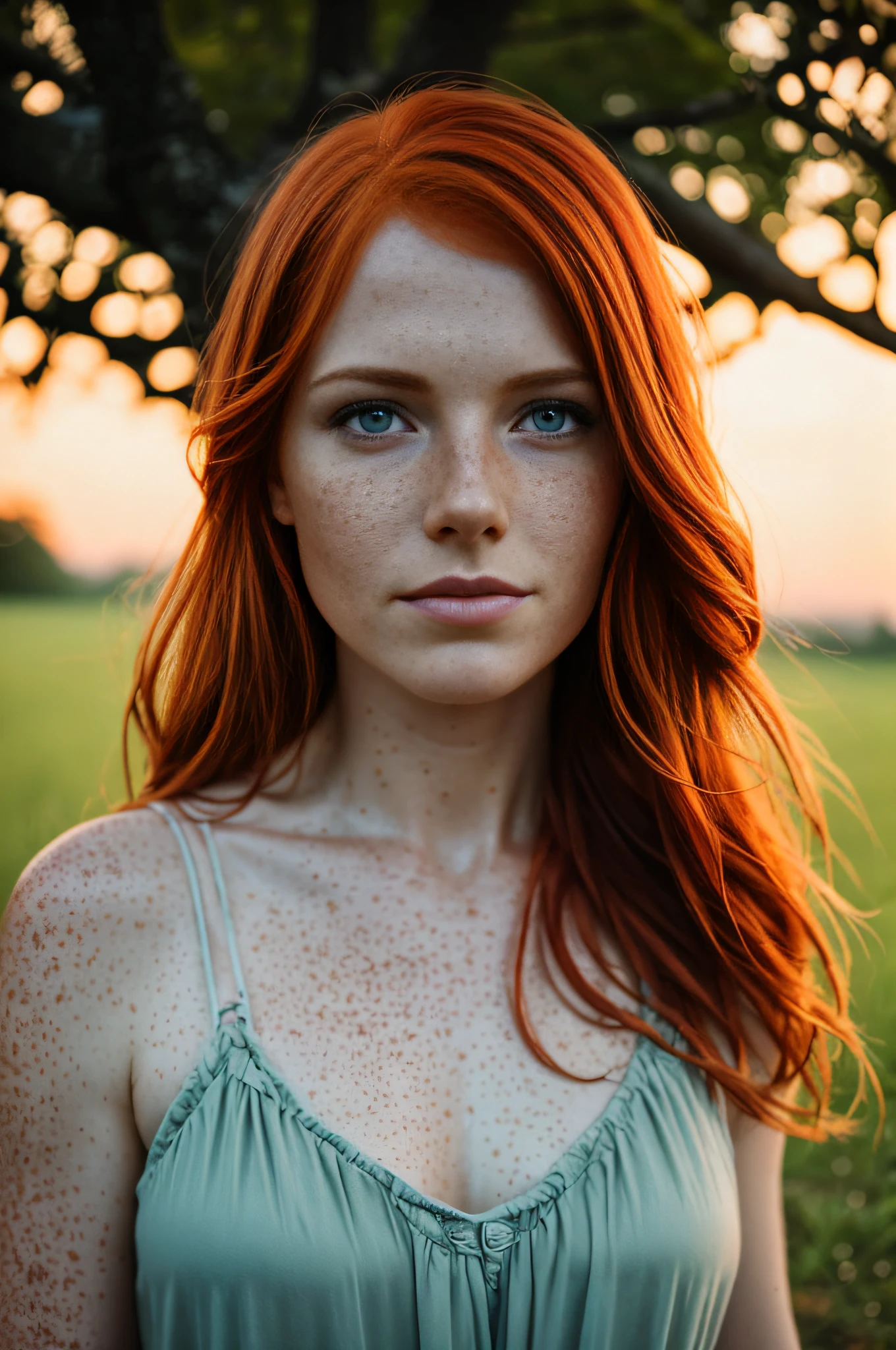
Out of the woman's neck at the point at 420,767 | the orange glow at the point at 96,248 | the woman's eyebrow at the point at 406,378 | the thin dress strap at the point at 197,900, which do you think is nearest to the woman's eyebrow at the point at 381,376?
the woman's eyebrow at the point at 406,378

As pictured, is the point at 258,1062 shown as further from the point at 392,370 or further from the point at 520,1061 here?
the point at 392,370

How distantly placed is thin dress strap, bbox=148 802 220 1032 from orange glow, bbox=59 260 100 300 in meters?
0.86

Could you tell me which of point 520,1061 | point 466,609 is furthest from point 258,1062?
point 466,609

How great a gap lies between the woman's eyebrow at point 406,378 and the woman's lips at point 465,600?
172 millimetres

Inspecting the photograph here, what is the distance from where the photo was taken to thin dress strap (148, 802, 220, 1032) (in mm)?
1008

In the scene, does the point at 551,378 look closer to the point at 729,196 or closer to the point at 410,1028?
the point at 410,1028

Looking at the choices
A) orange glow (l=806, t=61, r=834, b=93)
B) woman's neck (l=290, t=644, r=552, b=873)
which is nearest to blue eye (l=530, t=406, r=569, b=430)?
woman's neck (l=290, t=644, r=552, b=873)

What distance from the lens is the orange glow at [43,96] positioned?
153 cm

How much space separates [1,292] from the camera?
5.24 feet

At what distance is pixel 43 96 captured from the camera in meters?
1.53

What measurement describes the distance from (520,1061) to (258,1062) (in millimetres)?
254

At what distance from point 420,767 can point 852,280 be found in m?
1.04

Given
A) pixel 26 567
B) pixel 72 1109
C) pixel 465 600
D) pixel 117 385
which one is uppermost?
pixel 117 385

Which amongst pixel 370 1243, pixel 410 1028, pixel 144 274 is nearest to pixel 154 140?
pixel 144 274
